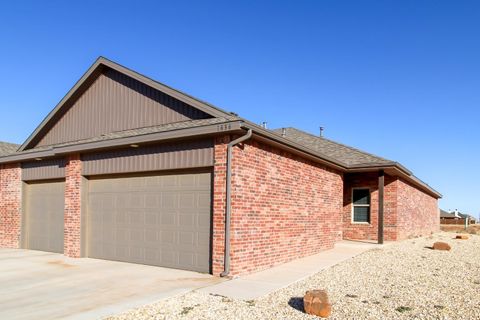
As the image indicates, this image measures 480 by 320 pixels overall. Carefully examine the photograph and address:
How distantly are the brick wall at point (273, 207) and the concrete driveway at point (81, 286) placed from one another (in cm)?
137

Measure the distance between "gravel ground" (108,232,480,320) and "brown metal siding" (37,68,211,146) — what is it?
5525mm

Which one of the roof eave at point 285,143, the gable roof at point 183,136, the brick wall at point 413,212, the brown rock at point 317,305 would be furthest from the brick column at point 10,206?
the brick wall at point 413,212

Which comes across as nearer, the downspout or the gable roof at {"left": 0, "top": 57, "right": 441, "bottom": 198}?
the downspout

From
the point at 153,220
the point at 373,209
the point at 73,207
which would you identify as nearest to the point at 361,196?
the point at 373,209

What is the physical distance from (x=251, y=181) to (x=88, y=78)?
8141 mm

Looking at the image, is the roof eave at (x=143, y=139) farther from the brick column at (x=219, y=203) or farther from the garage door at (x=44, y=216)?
the garage door at (x=44, y=216)

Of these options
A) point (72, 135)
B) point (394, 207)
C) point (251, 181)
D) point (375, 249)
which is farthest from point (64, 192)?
point (394, 207)

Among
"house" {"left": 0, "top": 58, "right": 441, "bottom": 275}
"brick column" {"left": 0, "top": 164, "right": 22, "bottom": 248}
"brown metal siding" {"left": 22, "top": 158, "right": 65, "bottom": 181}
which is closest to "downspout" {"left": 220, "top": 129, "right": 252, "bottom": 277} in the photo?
"house" {"left": 0, "top": 58, "right": 441, "bottom": 275}

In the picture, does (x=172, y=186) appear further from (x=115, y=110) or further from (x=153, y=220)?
(x=115, y=110)

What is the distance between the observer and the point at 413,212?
21.8 meters

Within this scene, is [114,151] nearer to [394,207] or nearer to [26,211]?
[26,211]

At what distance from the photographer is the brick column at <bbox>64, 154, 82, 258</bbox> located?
12.7 meters

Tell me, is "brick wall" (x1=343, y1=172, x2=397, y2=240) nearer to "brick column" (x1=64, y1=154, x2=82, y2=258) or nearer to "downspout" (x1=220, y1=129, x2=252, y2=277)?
"downspout" (x1=220, y1=129, x2=252, y2=277)

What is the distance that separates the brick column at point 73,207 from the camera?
1272 centimetres
